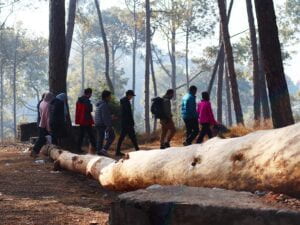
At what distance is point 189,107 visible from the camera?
11.5m

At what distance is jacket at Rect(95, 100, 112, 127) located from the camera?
11.0 m

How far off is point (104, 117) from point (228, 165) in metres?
6.82

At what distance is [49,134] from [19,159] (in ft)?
3.03

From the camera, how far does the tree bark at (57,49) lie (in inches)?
501

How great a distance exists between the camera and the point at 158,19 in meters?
43.2

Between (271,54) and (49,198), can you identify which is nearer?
(49,198)

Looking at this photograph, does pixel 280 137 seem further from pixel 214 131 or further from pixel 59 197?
pixel 214 131

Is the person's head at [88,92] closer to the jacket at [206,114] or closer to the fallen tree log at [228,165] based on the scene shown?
the jacket at [206,114]

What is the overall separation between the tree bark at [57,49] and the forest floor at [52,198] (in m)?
3.75

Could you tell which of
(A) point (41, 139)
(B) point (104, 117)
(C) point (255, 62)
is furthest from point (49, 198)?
(C) point (255, 62)

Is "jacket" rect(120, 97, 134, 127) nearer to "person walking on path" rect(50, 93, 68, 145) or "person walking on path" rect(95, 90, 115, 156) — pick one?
"person walking on path" rect(95, 90, 115, 156)

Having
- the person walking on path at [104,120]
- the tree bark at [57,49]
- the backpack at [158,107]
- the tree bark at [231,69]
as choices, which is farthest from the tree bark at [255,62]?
the person walking on path at [104,120]

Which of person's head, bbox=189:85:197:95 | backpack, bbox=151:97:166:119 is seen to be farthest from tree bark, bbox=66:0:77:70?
person's head, bbox=189:85:197:95

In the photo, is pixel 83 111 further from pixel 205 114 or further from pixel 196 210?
pixel 196 210
